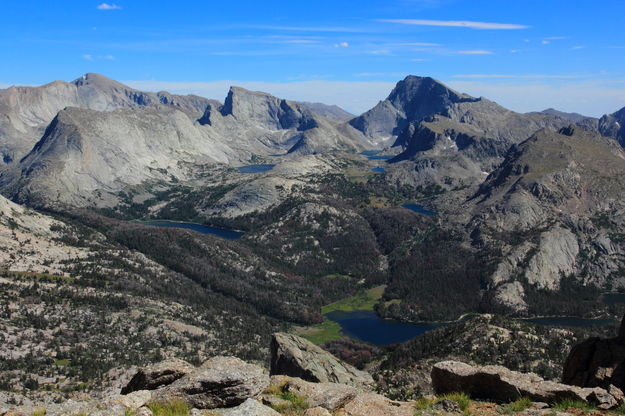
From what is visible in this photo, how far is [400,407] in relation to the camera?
116 feet

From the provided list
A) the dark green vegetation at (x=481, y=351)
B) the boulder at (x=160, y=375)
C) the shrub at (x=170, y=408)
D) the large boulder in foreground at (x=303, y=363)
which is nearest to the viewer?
the shrub at (x=170, y=408)

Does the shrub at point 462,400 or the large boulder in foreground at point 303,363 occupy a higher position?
the shrub at point 462,400

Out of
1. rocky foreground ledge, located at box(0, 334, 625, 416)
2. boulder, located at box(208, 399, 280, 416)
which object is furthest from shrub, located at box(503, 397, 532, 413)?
boulder, located at box(208, 399, 280, 416)

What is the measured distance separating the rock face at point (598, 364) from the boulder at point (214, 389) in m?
26.9

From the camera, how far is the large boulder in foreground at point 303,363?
69.6 meters

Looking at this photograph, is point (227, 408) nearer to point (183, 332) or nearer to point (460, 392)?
point (460, 392)

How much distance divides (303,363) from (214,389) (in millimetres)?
38384

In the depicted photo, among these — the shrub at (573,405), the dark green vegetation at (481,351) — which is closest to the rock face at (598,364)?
the shrub at (573,405)

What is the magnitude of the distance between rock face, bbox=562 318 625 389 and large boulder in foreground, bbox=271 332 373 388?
3301 cm

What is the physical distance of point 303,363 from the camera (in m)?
70.9

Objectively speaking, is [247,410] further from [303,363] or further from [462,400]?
[303,363]

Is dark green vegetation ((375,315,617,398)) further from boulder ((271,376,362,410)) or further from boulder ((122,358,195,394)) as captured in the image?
boulder ((122,358,195,394))

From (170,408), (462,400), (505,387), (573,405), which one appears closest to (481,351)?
(505,387)

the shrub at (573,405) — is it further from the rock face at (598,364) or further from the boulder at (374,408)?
the rock face at (598,364)
